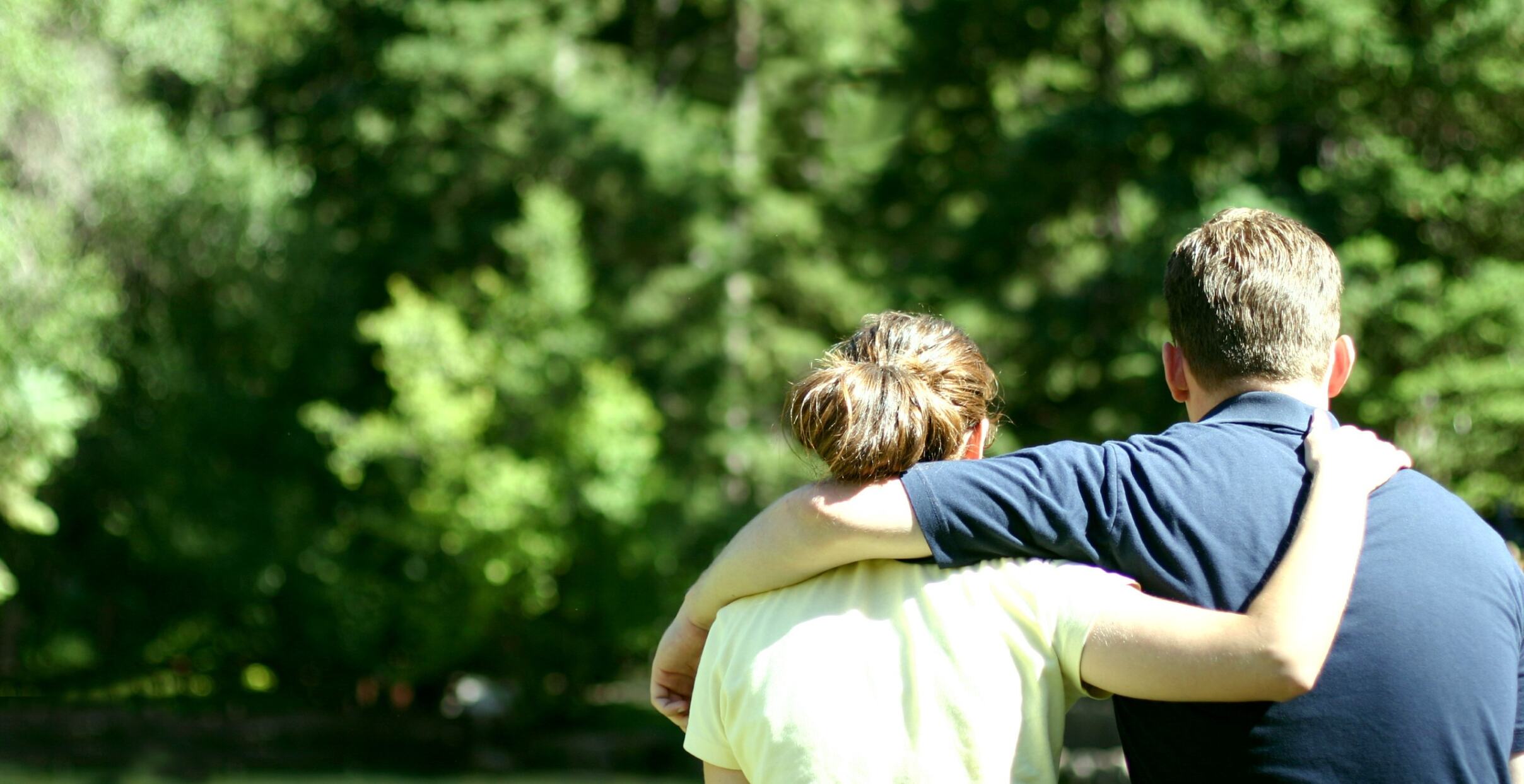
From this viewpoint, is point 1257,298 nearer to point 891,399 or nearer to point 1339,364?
point 1339,364

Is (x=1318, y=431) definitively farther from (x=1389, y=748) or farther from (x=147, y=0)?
(x=147, y=0)

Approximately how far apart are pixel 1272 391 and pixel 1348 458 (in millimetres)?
154

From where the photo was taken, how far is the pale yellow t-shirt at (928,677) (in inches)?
62.5

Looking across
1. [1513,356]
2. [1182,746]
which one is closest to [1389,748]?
[1182,746]

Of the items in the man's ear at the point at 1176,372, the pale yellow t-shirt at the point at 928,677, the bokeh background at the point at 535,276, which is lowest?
the pale yellow t-shirt at the point at 928,677

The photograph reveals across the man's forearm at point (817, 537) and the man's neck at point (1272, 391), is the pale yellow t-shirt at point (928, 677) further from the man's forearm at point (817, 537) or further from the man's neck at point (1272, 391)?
the man's neck at point (1272, 391)

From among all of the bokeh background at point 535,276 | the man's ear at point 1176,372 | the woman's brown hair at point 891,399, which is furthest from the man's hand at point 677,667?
the bokeh background at point 535,276

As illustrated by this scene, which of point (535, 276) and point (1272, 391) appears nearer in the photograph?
point (1272, 391)

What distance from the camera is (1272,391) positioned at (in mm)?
1697

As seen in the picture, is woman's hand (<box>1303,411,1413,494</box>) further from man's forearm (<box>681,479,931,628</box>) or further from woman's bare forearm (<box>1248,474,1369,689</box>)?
man's forearm (<box>681,479,931,628</box>)

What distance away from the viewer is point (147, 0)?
1344 centimetres

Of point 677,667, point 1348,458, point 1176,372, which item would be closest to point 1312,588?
point 1348,458

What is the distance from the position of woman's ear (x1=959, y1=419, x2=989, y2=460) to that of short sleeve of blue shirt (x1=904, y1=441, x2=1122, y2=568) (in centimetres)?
17

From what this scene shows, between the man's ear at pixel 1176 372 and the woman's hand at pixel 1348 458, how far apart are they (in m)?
0.18
